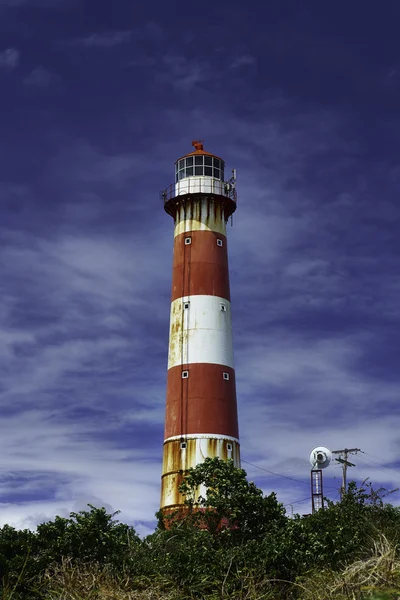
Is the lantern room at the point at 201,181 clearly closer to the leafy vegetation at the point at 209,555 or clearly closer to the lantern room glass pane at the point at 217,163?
the lantern room glass pane at the point at 217,163

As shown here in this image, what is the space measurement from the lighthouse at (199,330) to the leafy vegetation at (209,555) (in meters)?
10.8

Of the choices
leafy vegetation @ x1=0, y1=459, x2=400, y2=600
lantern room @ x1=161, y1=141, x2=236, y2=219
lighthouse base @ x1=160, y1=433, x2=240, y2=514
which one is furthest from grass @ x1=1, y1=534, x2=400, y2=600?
lantern room @ x1=161, y1=141, x2=236, y2=219

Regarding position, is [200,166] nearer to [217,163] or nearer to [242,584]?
[217,163]

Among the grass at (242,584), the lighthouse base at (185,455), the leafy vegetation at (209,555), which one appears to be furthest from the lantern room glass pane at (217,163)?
the grass at (242,584)

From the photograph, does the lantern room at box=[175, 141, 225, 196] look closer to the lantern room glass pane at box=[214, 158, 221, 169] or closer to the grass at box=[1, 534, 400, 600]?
the lantern room glass pane at box=[214, 158, 221, 169]

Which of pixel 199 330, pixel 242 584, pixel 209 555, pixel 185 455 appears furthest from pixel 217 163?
pixel 242 584

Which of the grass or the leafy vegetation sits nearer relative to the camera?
the grass

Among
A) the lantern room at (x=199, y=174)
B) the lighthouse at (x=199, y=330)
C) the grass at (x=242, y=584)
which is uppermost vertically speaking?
the lantern room at (x=199, y=174)

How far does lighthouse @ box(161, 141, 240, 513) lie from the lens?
54.3 m

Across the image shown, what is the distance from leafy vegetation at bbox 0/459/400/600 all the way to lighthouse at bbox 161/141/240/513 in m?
10.8

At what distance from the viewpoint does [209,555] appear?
35.4m

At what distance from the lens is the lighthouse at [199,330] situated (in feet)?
178

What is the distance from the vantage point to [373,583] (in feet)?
92.0

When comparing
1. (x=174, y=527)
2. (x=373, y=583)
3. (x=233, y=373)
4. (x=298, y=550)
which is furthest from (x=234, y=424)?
(x=373, y=583)
